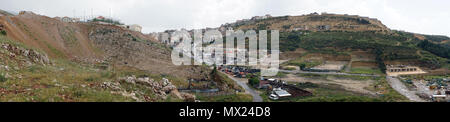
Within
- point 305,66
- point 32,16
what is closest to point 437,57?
point 305,66

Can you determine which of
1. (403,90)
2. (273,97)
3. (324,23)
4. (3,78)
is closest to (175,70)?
(273,97)

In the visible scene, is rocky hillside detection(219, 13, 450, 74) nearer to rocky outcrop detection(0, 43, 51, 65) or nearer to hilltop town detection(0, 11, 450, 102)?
hilltop town detection(0, 11, 450, 102)

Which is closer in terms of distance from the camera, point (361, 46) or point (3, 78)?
point (3, 78)

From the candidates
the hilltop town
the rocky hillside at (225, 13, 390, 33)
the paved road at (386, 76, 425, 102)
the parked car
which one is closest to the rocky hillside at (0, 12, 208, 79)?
the hilltop town

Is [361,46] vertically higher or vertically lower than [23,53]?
higher

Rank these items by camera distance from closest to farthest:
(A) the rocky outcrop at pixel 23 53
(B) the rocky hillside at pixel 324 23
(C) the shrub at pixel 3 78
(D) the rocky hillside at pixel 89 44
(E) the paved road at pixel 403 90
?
(C) the shrub at pixel 3 78 → (A) the rocky outcrop at pixel 23 53 → (D) the rocky hillside at pixel 89 44 → (E) the paved road at pixel 403 90 → (B) the rocky hillside at pixel 324 23

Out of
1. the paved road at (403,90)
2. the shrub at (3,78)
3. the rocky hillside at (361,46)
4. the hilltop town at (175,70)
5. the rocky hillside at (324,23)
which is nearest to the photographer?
the shrub at (3,78)

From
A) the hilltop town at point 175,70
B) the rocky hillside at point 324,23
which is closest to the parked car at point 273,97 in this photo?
the hilltop town at point 175,70

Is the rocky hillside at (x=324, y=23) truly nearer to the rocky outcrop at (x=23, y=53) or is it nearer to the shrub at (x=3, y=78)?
the rocky outcrop at (x=23, y=53)

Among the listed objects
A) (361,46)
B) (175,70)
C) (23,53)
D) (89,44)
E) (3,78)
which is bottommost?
(175,70)

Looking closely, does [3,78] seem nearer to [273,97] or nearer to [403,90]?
[273,97]

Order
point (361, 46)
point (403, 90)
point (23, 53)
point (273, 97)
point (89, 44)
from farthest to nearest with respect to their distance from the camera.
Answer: point (361, 46) < point (89, 44) < point (403, 90) < point (273, 97) < point (23, 53)

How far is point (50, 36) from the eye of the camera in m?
21.3
